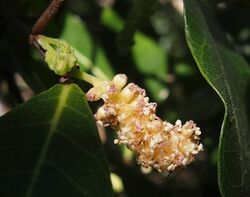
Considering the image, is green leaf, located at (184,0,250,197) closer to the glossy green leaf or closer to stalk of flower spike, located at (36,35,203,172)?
stalk of flower spike, located at (36,35,203,172)

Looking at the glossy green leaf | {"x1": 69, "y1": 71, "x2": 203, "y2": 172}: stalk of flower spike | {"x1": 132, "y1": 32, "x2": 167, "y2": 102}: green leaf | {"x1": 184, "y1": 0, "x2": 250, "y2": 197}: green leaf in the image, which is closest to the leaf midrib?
{"x1": 69, "y1": 71, "x2": 203, "y2": 172}: stalk of flower spike

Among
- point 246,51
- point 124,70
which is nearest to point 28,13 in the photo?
point 124,70

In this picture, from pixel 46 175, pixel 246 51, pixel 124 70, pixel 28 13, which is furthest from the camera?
pixel 246 51

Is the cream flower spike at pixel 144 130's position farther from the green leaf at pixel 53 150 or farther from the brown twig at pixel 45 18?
the brown twig at pixel 45 18

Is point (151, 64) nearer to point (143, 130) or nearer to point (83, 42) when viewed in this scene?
point (83, 42)

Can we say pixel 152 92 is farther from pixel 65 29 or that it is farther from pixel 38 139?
pixel 38 139

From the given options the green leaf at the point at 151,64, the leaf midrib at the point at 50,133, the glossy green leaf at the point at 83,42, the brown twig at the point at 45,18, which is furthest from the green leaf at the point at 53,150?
the green leaf at the point at 151,64
